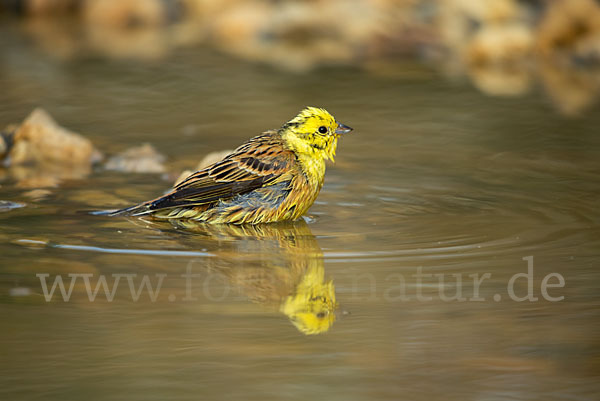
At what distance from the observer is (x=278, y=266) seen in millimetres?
5633

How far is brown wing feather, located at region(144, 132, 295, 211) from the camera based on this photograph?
6590 mm

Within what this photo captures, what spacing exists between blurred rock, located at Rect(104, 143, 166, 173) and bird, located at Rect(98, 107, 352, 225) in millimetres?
1466

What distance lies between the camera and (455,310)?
481 centimetres

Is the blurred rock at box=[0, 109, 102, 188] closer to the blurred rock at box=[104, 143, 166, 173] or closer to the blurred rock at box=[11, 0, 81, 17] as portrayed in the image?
the blurred rock at box=[104, 143, 166, 173]

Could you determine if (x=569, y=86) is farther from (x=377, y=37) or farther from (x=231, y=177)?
(x=231, y=177)

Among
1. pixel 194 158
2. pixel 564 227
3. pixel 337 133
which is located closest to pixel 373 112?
pixel 194 158

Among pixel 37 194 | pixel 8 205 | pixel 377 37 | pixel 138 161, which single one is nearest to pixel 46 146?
pixel 138 161

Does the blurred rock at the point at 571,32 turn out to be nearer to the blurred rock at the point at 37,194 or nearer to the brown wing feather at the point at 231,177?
the brown wing feather at the point at 231,177

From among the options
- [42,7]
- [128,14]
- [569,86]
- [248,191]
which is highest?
[42,7]

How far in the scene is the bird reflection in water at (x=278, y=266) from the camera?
4852 millimetres

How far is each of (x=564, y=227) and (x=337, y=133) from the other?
163 centimetres

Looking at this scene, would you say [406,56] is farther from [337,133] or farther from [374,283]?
[374,283]

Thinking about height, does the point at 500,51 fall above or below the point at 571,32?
below

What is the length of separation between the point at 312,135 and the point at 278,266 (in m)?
1.50
